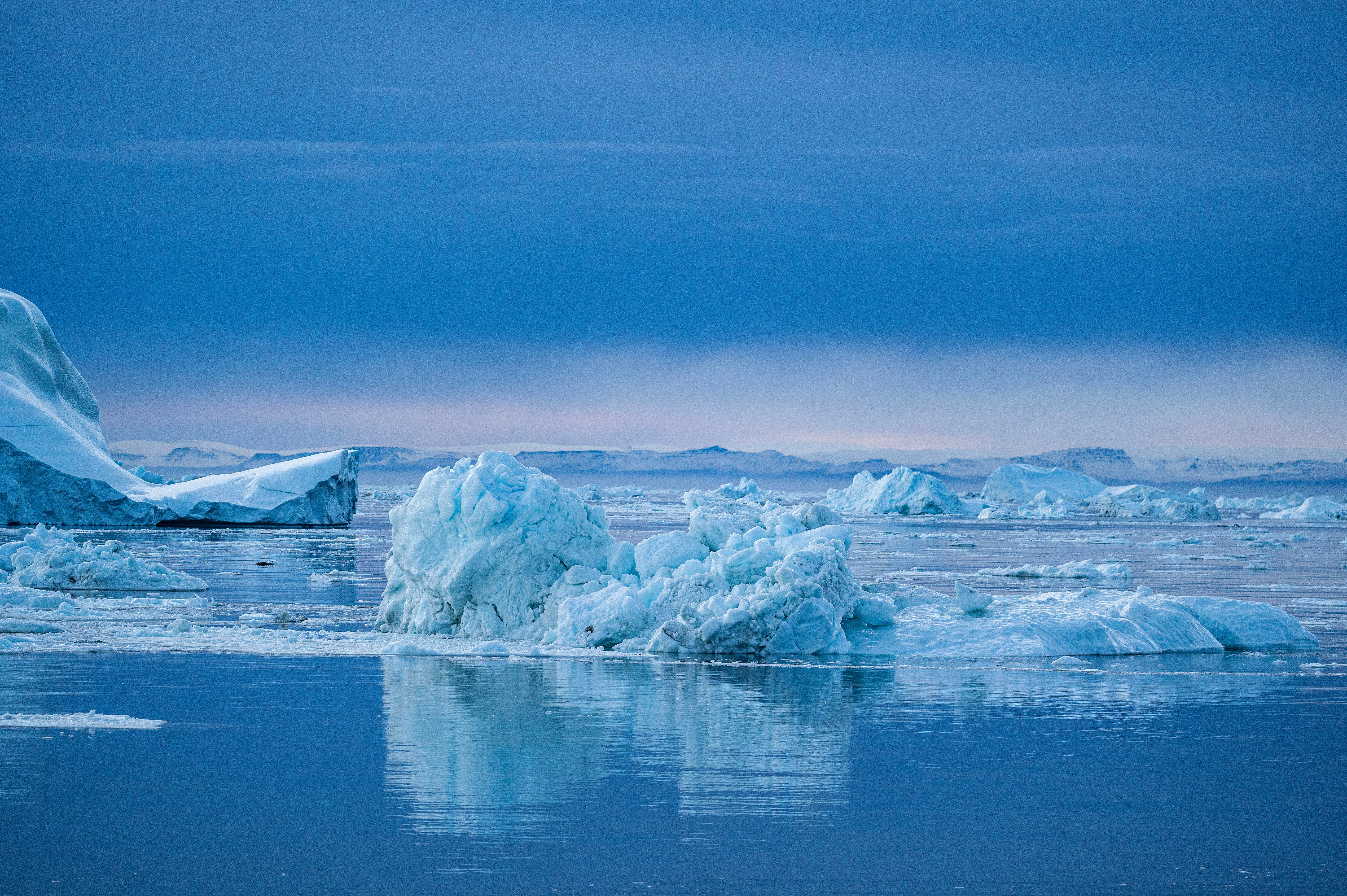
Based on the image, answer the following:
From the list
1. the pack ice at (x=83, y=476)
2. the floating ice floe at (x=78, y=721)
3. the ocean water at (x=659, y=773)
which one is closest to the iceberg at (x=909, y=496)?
the pack ice at (x=83, y=476)

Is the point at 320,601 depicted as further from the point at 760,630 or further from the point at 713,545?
the point at 760,630

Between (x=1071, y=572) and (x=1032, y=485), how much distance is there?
74603 millimetres

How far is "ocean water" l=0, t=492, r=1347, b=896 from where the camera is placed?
5.52m

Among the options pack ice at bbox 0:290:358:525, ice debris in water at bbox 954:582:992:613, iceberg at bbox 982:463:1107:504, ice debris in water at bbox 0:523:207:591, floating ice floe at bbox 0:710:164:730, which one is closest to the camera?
floating ice floe at bbox 0:710:164:730

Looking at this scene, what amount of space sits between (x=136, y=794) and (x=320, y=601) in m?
12.3

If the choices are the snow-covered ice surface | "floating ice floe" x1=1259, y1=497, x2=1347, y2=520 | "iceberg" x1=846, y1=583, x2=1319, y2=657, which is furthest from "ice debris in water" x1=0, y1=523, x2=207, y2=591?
"floating ice floe" x1=1259, y1=497, x2=1347, y2=520

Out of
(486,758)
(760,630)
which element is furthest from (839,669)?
(486,758)

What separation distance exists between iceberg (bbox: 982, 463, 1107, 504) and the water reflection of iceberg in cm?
8656

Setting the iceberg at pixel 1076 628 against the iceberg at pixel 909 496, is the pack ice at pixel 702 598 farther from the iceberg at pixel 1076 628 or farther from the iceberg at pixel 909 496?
the iceberg at pixel 909 496

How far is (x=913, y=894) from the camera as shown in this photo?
5.23 m

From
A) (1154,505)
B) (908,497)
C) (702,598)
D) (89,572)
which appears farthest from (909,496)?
(702,598)

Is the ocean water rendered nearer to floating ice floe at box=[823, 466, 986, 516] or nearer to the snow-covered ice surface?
the snow-covered ice surface

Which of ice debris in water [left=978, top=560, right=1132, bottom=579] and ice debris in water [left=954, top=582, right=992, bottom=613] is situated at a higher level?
ice debris in water [left=954, top=582, right=992, bottom=613]

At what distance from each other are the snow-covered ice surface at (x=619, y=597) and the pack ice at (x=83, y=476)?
1355 mm
